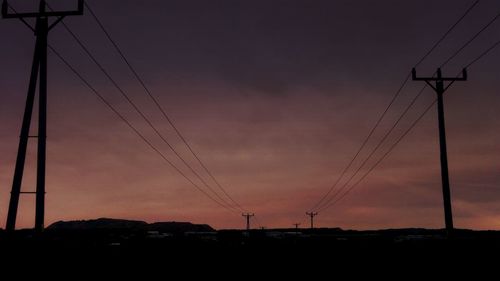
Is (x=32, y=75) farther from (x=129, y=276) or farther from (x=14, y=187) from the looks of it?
(x=129, y=276)

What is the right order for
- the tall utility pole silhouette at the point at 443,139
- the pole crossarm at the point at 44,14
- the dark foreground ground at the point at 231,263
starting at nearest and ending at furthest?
the dark foreground ground at the point at 231,263 < the pole crossarm at the point at 44,14 < the tall utility pole silhouette at the point at 443,139

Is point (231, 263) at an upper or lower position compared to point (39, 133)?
lower

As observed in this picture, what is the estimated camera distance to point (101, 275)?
27.6 metres

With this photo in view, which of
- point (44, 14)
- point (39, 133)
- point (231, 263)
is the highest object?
point (44, 14)

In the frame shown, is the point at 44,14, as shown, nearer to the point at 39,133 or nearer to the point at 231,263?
the point at 39,133

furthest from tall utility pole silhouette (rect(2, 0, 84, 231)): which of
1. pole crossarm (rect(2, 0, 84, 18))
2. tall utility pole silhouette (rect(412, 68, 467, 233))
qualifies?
tall utility pole silhouette (rect(412, 68, 467, 233))

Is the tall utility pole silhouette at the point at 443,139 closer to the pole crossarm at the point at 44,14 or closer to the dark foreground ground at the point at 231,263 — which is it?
the dark foreground ground at the point at 231,263

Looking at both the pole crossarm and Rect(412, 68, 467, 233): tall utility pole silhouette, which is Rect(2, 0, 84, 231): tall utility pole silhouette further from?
Rect(412, 68, 467, 233): tall utility pole silhouette

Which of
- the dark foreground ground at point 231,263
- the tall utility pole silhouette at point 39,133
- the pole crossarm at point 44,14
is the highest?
the pole crossarm at point 44,14

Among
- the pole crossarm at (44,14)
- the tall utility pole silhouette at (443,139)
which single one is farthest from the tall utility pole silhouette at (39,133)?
the tall utility pole silhouette at (443,139)

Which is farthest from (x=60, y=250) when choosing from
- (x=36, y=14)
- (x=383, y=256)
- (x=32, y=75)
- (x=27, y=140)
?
(x=383, y=256)

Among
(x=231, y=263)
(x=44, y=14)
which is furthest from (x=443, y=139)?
(x=44, y=14)

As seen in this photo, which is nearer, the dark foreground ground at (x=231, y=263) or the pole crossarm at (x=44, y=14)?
the dark foreground ground at (x=231, y=263)

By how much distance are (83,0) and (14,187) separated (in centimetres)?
886
